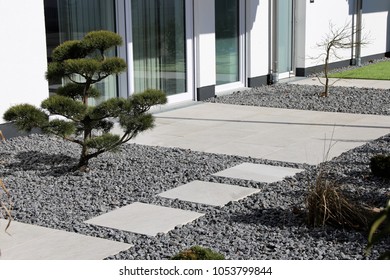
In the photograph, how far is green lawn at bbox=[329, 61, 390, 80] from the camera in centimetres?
1540

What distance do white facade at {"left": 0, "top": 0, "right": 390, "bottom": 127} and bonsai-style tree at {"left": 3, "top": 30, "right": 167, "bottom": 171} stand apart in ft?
6.66

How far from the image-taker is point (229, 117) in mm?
10602

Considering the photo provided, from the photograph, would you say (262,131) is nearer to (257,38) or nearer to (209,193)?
(209,193)

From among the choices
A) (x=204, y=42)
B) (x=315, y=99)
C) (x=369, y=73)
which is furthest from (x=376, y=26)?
(x=204, y=42)

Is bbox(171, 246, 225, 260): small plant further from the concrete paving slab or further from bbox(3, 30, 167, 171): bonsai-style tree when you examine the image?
the concrete paving slab

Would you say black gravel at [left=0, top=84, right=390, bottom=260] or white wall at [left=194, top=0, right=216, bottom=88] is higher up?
white wall at [left=194, top=0, right=216, bottom=88]

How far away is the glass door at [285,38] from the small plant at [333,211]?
33.2ft

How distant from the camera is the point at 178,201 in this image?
234 inches

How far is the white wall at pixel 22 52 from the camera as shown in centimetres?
861

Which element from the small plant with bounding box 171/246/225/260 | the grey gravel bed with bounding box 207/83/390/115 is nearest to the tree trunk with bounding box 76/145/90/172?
the small plant with bounding box 171/246/225/260

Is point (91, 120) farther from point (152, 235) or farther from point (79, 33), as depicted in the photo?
point (79, 33)

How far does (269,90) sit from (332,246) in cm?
893

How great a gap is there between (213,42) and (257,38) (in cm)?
175

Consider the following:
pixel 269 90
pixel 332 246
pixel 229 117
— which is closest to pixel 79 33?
pixel 229 117
